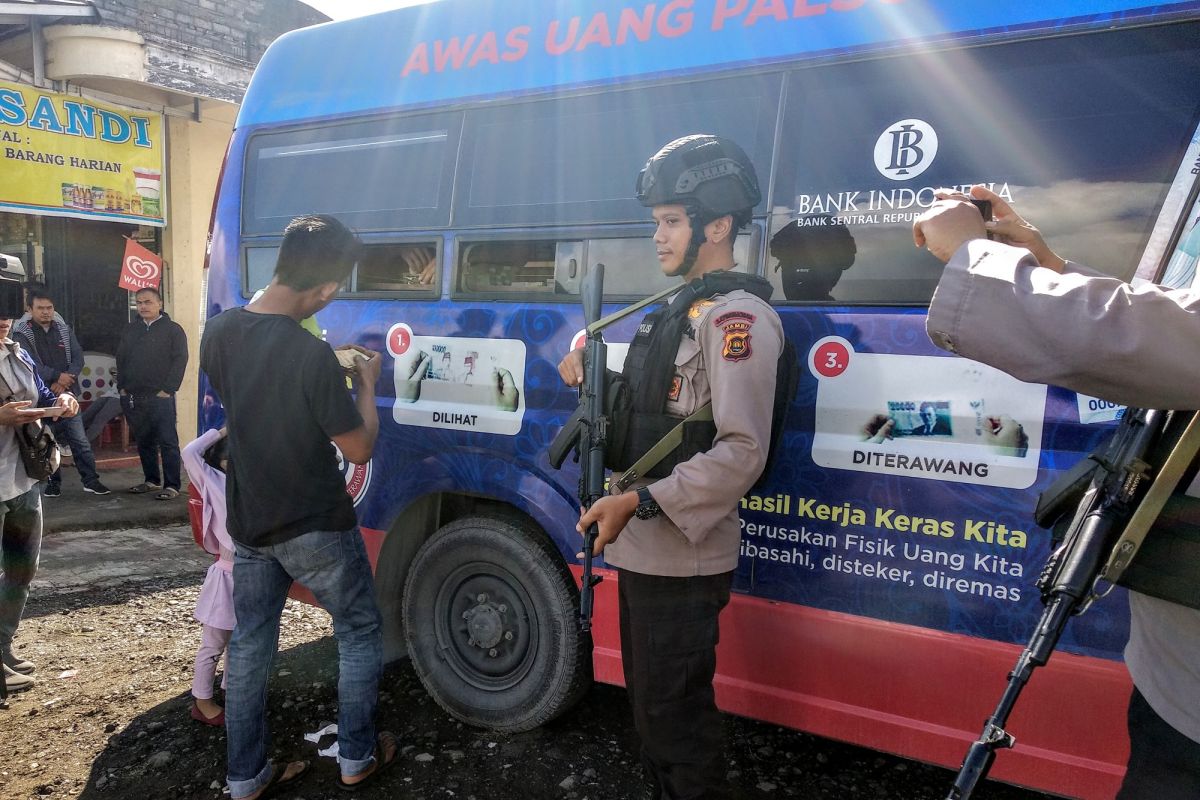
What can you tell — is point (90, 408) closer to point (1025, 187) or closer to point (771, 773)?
point (771, 773)

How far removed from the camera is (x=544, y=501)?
9.84ft

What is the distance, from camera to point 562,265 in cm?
298

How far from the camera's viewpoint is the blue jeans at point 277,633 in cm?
266

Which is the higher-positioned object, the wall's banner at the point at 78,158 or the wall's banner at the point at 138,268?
the wall's banner at the point at 78,158

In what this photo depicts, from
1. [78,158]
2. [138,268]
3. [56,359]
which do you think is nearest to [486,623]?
[56,359]

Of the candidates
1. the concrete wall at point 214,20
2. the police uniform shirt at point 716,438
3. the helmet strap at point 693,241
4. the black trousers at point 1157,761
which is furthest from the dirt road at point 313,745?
the concrete wall at point 214,20

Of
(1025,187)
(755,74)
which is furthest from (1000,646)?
(755,74)

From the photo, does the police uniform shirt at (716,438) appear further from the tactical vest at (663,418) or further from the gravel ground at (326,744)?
the gravel ground at (326,744)

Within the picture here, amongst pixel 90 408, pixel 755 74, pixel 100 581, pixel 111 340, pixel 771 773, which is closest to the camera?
pixel 755 74

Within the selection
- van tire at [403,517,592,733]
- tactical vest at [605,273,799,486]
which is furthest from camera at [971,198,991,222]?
van tire at [403,517,592,733]

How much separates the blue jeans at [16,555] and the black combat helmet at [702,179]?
119 inches

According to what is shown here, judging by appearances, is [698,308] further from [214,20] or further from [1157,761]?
[214,20]

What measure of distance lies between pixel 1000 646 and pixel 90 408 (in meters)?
8.84

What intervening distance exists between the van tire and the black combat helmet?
1.43 metres
